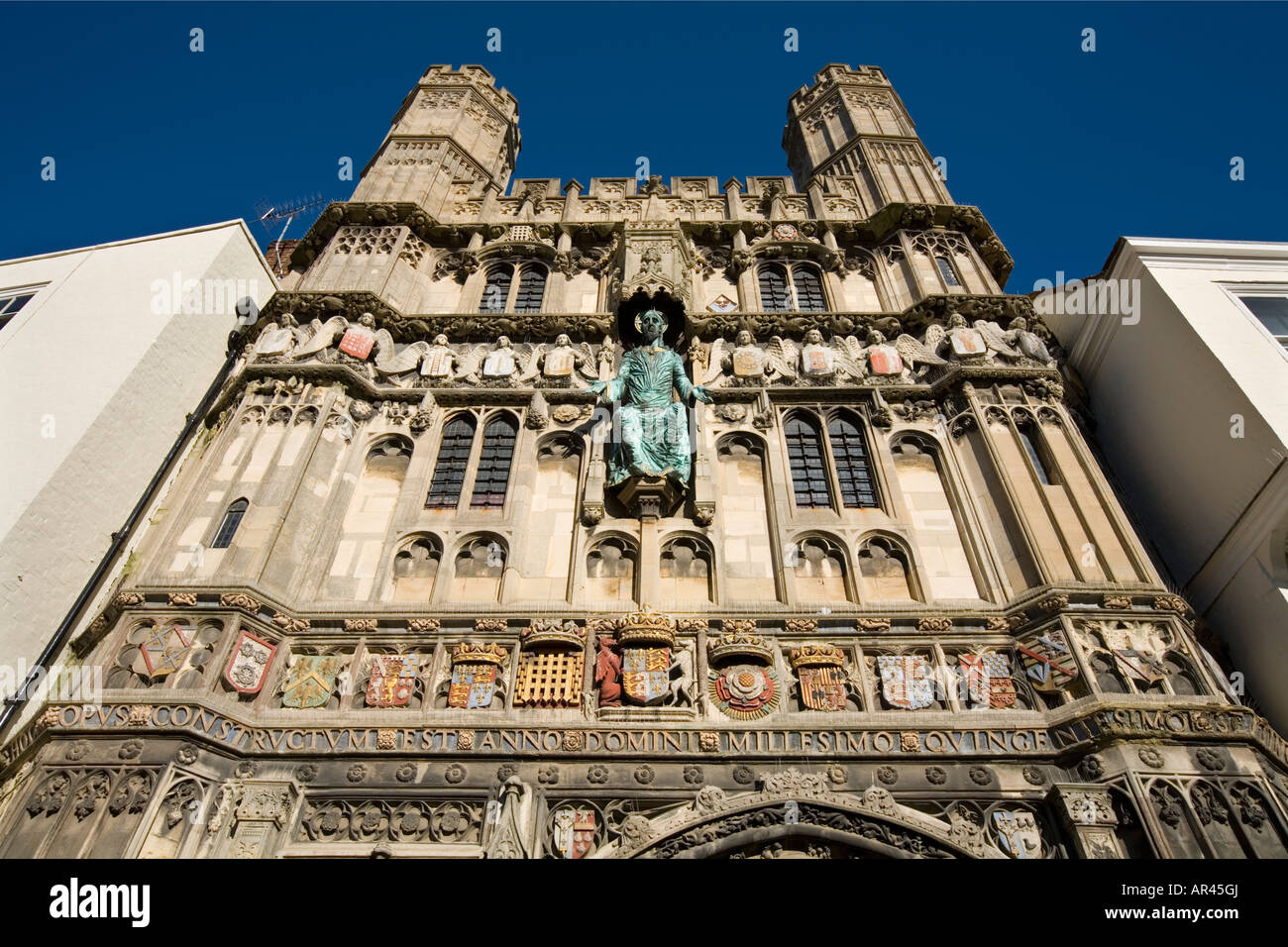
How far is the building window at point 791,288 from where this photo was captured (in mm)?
19672

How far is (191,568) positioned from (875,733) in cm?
934

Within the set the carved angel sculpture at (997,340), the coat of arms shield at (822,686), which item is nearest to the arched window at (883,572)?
the coat of arms shield at (822,686)

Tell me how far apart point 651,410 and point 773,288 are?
23.4 feet

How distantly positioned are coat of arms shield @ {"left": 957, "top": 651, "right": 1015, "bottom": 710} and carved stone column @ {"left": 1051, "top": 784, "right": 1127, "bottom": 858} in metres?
1.41

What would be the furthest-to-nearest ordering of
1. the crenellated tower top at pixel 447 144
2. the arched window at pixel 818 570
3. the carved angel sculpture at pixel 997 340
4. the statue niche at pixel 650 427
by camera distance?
the crenellated tower top at pixel 447 144 → the carved angel sculpture at pixel 997 340 → the statue niche at pixel 650 427 → the arched window at pixel 818 570

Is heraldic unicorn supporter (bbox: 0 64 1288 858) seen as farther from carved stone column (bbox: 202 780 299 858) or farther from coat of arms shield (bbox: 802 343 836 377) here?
coat of arms shield (bbox: 802 343 836 377)

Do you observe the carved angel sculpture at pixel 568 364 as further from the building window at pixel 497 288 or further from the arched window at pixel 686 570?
the arched window at pixel 686 570

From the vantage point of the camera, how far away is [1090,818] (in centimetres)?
950

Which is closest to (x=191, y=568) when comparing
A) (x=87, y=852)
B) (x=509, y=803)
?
(x=87, y=852)

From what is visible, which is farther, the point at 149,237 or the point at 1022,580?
the point at 149,237

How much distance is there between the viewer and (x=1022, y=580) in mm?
12531

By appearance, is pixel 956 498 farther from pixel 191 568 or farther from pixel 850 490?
pixel 191 568

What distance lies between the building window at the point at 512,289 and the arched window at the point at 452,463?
4.25 meters
